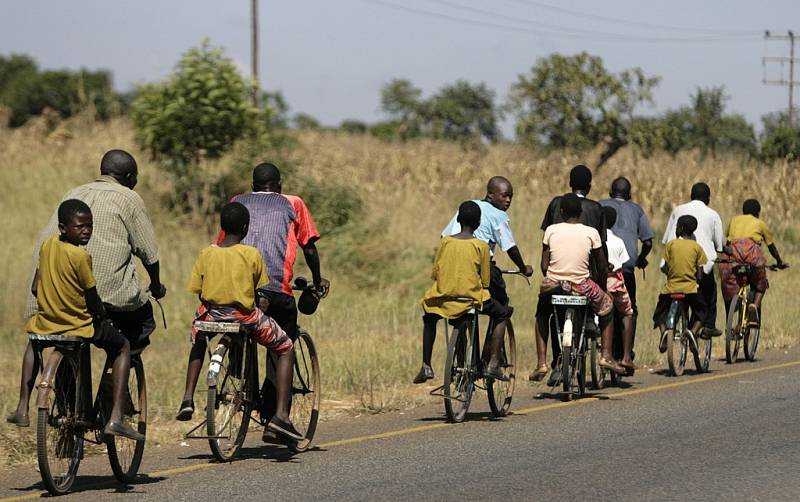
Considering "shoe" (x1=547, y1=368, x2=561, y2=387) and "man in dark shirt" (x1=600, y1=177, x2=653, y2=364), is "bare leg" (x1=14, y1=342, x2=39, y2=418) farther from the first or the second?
"man in dark shirt" (x1=600, y1=177, x2=653, y2=364)

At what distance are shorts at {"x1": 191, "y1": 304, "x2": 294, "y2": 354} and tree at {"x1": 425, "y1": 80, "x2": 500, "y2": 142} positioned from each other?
67205 millimetres

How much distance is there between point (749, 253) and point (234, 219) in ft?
30.7

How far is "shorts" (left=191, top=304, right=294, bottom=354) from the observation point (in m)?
9.16

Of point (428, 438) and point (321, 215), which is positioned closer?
point (428, 438)

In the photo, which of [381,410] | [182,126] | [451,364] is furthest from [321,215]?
[451,364]

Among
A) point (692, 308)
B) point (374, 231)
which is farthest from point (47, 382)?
point (374, 231)

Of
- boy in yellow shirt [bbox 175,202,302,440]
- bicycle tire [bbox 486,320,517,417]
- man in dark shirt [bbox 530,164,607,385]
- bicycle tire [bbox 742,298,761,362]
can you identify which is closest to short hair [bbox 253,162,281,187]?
boy in yellow shirt [bbox 175,202,302,440]

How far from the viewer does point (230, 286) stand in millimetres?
9125

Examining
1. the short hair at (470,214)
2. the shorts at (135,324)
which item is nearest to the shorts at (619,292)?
the short hair at (470,214)

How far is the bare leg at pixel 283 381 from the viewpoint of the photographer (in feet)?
31.7

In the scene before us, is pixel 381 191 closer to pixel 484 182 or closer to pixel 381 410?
pixel 484 182

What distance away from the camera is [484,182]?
35.8m

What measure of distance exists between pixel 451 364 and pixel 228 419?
2.34m

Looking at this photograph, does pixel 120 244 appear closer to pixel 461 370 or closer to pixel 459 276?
pixel 459 276
